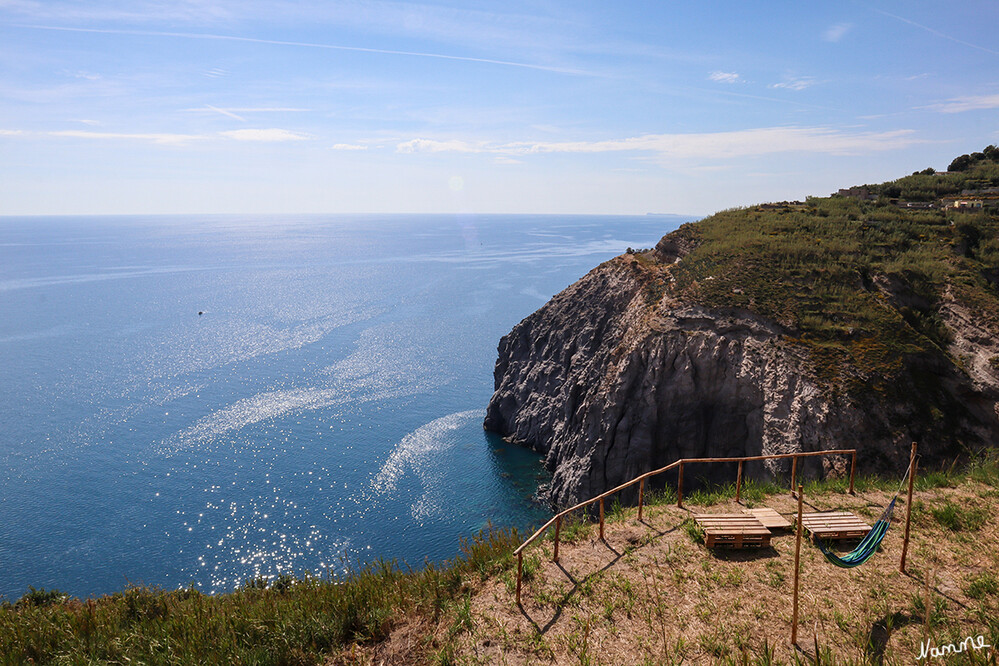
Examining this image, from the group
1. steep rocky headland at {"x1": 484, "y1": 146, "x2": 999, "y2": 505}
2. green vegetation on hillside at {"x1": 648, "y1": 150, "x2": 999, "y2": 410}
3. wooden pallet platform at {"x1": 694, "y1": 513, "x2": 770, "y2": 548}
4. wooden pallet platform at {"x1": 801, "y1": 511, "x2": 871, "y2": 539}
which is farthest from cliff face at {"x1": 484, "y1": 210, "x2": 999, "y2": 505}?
wooden pallet platform at {"x1": 694, "y1": 513, "x2": 770, "y2": 548}

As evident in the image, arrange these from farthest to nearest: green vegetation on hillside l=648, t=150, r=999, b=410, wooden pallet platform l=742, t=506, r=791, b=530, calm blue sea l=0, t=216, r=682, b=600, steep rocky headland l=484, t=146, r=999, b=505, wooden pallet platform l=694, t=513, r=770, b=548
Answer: calm blue sea l=0, t=216, r=682, b=600, green vegetation on hillside l=648, t=150, r=999, b=410, steep rocky headland l=484, t=146, r=999, b=505, wooden pallet platform l=742, t=506, r=791, b=530, wooden pallet platform l=694, t=513, r=770, b=548

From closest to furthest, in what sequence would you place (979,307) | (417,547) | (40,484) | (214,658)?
(214,658) < (979,307) < (417,547) < (40,484)

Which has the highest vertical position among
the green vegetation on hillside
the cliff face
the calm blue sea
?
the green vegetation on hillside

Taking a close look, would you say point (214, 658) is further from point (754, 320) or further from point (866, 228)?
point (866, 228)

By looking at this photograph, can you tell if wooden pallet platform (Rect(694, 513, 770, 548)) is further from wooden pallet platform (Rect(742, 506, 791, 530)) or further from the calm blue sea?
the calm blue sea

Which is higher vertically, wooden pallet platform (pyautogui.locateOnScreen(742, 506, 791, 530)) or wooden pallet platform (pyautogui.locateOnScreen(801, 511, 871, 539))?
wooden pallet platform (pyautogui.locateOnScreen(801, 511, 871, 539))


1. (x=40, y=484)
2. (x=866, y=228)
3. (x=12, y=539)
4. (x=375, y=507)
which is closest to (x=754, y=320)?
(x=866, y=228)

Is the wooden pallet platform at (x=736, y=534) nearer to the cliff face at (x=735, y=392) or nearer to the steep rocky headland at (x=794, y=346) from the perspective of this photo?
the steep rocky headland at (x=794, y=346)
